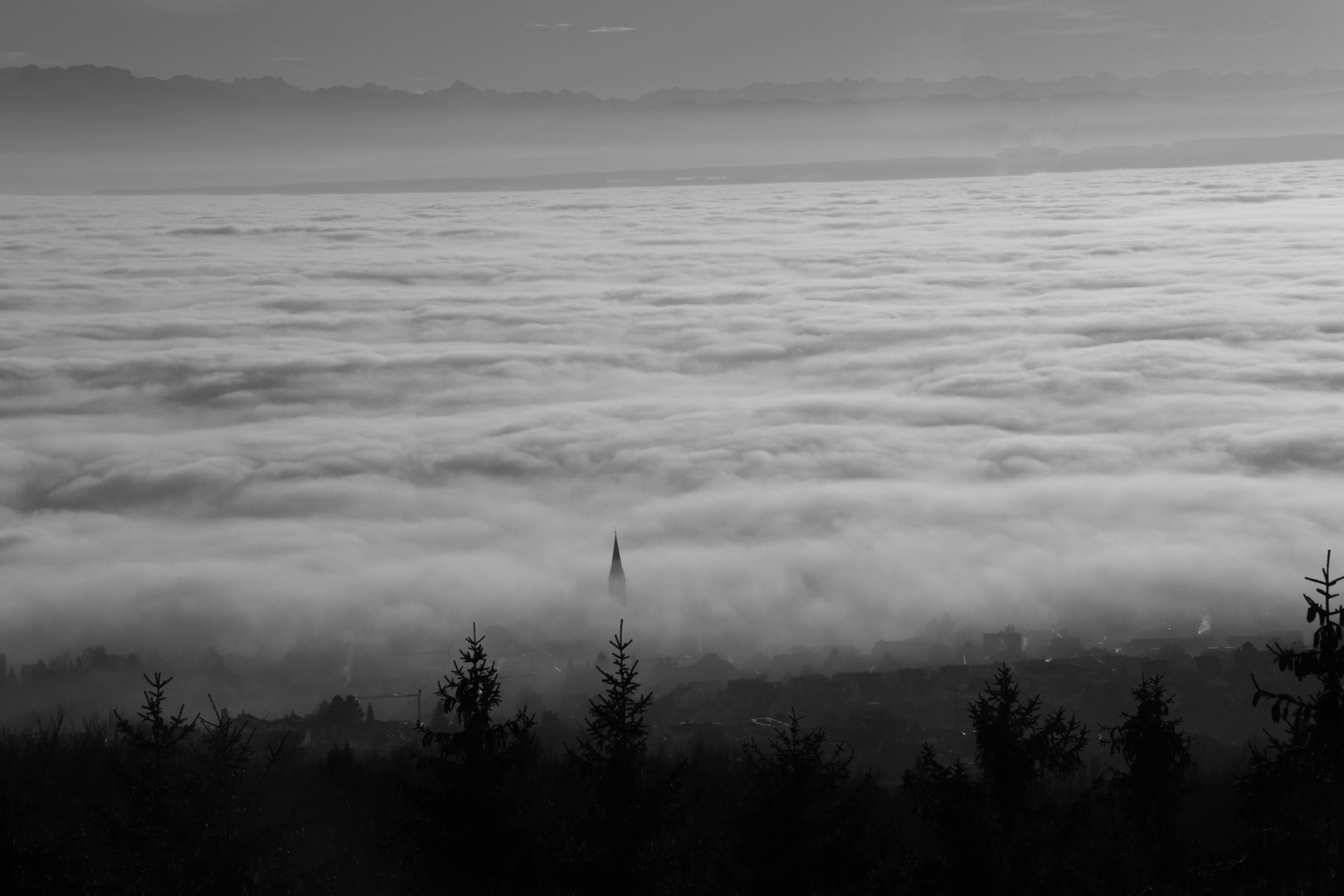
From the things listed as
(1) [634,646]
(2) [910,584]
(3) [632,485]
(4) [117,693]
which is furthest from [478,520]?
(4) [117,693]

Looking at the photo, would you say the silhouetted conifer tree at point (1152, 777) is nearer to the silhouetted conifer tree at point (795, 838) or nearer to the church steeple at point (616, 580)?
the silhouetted conifer tree at point (795, 838)

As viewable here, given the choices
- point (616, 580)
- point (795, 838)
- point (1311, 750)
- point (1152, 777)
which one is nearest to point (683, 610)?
point (616, 580)

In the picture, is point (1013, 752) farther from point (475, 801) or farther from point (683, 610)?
point (683, 610)

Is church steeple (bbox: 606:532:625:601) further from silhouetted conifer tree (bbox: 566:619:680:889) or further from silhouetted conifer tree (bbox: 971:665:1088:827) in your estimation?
silhouetted conifer tree (bbox: 566:619:680:889)

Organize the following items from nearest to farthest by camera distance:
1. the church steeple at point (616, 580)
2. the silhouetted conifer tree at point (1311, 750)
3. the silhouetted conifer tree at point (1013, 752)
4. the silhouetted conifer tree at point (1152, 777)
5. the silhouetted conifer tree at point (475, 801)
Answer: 1. the silhouetted conifer tree at point (1311, 750)
2. the silhouetted conifer tree at point (475, 801)
3. the silhouetted conifer tree at point (1013, 752)
4. the silhouetted conifer tree at point (1152, 777)
5. the church steeple at point (616, 580)

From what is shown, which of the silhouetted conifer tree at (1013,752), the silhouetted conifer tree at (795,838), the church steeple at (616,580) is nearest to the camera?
the silhouetted conifer tree at (795,838)

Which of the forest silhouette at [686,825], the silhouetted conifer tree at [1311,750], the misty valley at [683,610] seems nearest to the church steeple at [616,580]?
the misty valley at [683,610]

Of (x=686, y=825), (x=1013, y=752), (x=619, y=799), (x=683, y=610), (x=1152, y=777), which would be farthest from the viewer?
(x=683, y=610)

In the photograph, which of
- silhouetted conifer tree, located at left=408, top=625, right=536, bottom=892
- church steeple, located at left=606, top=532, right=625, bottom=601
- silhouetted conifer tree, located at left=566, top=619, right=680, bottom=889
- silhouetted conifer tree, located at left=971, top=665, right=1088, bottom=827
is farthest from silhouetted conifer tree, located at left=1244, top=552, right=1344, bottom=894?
church steeple, located at left=606, top=532, right=625, bottom=601

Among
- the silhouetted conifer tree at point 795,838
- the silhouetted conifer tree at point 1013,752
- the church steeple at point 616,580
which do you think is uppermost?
the church steeple at point 616,580

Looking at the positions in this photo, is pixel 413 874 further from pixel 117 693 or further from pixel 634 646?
pixel 634 646

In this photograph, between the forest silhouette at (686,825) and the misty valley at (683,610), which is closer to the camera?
the forest silhouette at (686,825)
